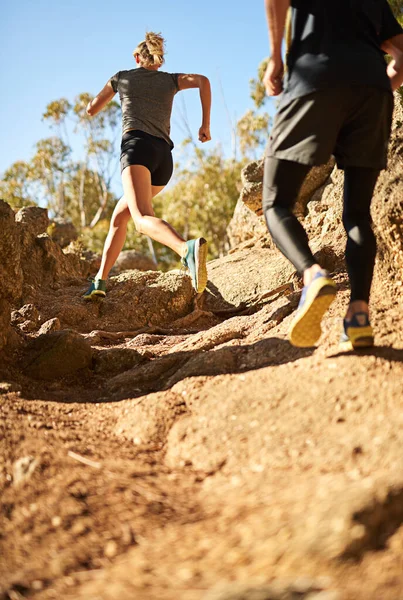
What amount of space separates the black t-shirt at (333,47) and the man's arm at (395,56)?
136mm

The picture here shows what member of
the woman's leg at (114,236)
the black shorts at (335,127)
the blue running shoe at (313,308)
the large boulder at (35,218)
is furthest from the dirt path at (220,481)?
the large boulder at (35,218)

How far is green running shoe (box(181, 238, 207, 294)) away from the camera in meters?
3.19

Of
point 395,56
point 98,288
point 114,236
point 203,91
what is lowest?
point 98,288

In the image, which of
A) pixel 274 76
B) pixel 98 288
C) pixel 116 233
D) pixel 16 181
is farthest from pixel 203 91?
pixel 16 181

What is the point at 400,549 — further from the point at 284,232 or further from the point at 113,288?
the point at 113,288

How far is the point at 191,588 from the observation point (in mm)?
1242

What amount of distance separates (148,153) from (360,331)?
6.85 ft

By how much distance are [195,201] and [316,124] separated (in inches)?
941

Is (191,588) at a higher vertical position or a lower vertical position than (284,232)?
lower

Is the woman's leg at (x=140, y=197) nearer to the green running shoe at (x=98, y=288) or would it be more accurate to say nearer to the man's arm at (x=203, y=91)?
the man's arm at (x=203, y=91)

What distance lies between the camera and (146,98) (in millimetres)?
3826

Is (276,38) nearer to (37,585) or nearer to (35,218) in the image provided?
(37,585)

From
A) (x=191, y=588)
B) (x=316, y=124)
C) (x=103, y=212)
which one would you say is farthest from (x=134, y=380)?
(x=103, y=212)

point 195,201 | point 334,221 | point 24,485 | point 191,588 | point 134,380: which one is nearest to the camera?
point 191,588
